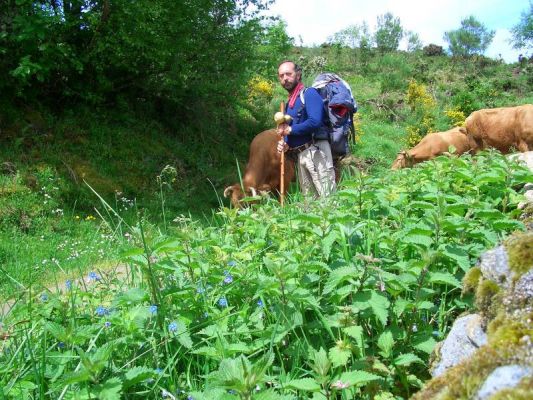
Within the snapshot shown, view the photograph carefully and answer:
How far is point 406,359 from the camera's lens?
1857 mm

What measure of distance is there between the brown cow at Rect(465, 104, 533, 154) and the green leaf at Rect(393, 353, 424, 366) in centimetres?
1051

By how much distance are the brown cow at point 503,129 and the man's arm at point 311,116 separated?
705 cm

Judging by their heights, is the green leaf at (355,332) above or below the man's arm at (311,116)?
below

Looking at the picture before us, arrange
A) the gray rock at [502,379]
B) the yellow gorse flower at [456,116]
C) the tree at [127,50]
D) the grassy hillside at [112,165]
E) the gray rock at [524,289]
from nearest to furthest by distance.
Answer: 1. the gray rock at [502,379]
2. the gray rock at [524,289]
3. the grassy hillside at [112,165]
4. the tree at [127,50]
5. the yellow gorse flower at [456,116]

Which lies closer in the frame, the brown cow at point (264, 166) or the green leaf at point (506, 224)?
the green leaf at point (506, 224)

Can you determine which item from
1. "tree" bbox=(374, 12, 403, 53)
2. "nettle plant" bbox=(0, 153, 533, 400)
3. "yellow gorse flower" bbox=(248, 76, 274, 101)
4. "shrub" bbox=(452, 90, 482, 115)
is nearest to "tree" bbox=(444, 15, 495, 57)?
"tree" bbox=(374, 12, 403, 53)

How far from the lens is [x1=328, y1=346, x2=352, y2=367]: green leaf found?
1.76 meters

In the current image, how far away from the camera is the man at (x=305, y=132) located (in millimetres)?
5887

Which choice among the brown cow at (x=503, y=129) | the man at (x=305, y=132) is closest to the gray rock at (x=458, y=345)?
the man at (x=305, y=132)

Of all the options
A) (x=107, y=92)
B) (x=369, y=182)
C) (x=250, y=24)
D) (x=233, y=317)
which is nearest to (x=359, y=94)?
(x=250, y=24)

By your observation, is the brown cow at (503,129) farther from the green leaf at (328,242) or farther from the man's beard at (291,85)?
the green leaf at (328,242)

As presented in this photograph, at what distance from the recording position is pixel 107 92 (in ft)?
36.3

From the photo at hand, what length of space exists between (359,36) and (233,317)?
32974 millimetres

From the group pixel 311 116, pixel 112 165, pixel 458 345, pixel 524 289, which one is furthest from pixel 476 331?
pixel 112 165
